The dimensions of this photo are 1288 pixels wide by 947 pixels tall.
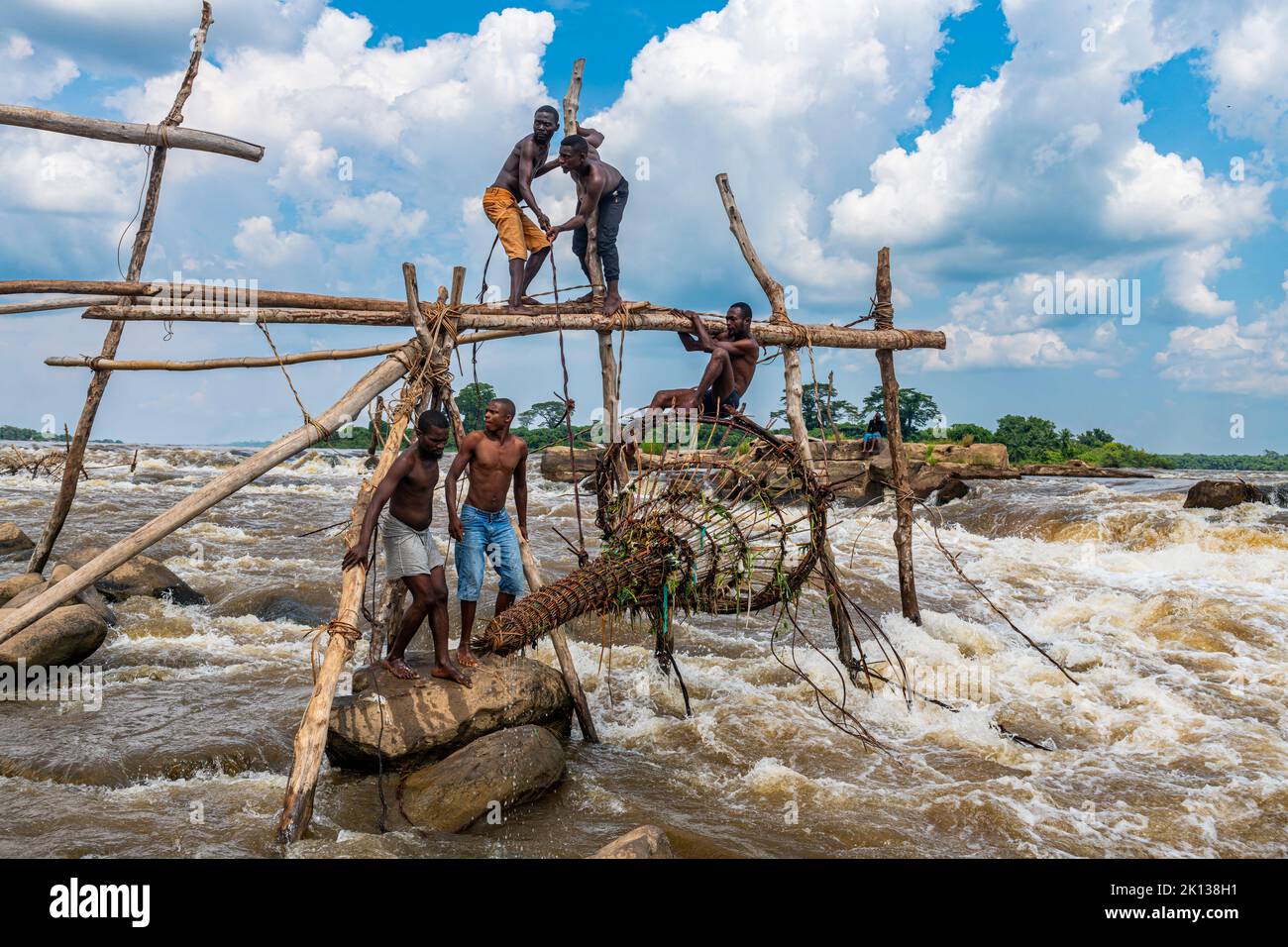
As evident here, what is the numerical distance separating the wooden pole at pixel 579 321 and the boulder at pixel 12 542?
7.71 meters

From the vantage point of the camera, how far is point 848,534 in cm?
1762

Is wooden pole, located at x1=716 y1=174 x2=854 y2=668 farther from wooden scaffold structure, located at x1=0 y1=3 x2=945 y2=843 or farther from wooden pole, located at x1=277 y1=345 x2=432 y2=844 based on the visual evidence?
wooden pole, located at x1=277 y1=345 x2=432 y2=844

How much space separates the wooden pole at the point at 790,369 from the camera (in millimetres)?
8211

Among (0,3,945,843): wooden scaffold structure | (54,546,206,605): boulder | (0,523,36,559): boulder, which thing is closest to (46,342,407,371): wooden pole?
(0,3,945,843): wooden scaffold structure

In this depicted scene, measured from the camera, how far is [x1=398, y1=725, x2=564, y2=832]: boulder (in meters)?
5.07

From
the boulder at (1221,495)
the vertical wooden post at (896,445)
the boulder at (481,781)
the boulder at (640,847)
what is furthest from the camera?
the boulder at (1221,495)

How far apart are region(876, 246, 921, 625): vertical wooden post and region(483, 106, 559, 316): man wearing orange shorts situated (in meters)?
3.55

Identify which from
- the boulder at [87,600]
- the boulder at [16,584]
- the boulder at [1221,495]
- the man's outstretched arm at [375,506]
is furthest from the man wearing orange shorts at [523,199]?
the boulder at [1221,495]

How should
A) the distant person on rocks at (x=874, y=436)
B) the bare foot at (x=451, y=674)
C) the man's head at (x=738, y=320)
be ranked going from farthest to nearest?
the distant person on rocks at (x=874, y=436)
the man's head at (x=738, y=320)
the bare foot at (x=451, y=674)

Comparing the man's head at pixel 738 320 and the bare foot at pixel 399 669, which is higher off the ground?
the man's head at pixel 738 320

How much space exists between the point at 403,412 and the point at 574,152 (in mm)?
2922

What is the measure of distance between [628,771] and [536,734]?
2.80ft

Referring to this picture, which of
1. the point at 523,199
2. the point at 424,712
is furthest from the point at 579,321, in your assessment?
the point at 424,712

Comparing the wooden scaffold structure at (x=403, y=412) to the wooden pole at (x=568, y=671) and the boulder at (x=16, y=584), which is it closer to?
the wooden pole at (x=568, y=671)
